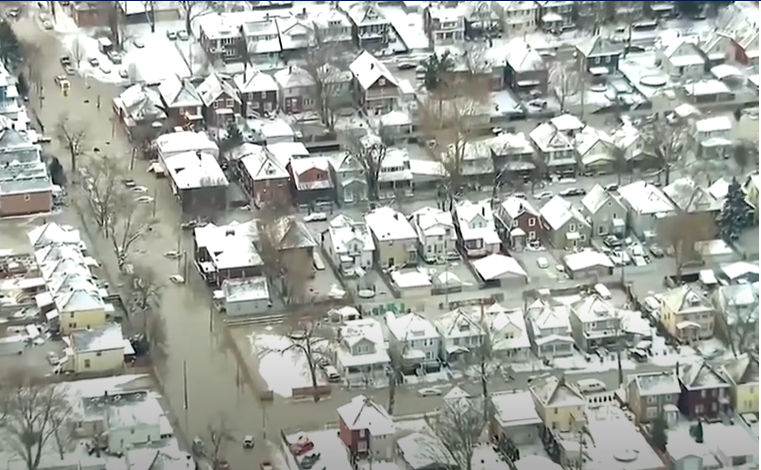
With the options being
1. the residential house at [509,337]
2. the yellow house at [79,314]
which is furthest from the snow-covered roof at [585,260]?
the yellow house at [79,314]

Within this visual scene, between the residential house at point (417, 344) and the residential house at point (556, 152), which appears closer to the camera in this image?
the residential house at point (417, 344)

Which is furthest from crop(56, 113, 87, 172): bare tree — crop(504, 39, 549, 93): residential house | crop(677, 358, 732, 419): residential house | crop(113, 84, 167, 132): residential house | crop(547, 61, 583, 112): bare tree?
crop(677, 358, 732, 419): residential house

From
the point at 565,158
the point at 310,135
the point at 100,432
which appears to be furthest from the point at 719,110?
the point at 100,432

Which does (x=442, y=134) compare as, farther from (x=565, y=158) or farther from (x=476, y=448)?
(x=476, y=448)

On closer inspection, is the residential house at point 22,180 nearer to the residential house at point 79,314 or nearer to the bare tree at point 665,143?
the residential house at point 79,314

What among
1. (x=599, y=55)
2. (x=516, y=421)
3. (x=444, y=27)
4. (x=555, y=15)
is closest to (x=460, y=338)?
(x=516, y=421)

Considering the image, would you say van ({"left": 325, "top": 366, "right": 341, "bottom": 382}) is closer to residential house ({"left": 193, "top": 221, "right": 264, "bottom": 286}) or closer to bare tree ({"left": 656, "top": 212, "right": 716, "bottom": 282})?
residential house ({"left": 193, "top": 221, "right": 264, "bottom": 286})

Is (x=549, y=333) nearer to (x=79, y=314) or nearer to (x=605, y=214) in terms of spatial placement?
(x=605, y=214)
